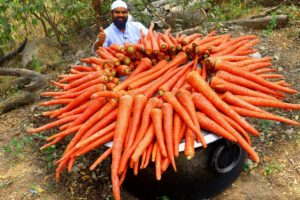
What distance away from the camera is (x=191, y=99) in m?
2.39

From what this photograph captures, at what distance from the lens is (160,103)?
2.43 m

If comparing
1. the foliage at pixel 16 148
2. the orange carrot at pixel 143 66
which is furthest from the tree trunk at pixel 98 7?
the orange carrot at pixel 143 66

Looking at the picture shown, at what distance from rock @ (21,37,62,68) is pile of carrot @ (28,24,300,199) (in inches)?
91.7

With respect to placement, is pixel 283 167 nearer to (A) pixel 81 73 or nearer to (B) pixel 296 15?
(A) pixel 81 73

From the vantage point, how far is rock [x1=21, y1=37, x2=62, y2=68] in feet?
17.2

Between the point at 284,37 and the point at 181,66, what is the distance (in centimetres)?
260

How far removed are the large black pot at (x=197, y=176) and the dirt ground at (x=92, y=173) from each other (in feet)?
1.17

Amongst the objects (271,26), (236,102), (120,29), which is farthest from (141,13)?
(236,102)

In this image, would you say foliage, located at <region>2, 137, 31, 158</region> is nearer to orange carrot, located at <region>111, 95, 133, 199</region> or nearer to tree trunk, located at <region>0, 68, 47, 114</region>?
tree trunk, located at <region>0, 68, 47, 114</region>

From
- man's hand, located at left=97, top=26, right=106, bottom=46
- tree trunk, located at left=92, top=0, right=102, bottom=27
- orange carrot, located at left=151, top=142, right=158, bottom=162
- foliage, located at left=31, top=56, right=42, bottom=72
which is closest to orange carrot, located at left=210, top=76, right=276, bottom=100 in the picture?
orange carrot, located at left=151, top=142, right=158, bottom=162

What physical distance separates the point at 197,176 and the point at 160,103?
0.51 m

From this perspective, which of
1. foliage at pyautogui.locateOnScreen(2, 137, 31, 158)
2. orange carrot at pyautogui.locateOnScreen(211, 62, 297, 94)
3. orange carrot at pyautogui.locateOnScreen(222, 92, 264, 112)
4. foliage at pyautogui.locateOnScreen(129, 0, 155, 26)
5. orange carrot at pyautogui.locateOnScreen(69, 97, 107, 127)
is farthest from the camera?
foliage at pyautogui.locateOnScreen(129, 0, 155, 26)

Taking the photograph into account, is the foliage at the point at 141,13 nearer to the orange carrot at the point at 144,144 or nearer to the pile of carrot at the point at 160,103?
the pile of carrot at the point at 160,103

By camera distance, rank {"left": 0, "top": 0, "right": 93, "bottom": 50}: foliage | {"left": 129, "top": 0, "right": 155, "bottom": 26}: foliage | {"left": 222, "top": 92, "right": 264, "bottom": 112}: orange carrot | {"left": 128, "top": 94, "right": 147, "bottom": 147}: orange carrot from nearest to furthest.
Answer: {"left": 128, "top": 94, "right": 147, "bottom": 147}: orange carrot, {"left": 222, "top": 92, "right": 264, "bottom": 112}: orange carrot, {"left": 0, "top": 0, "right": 93, "bottom": 50}: foliage, {"left": 129, "top": 0, "right": 155, "bottom": 26}: foliage
